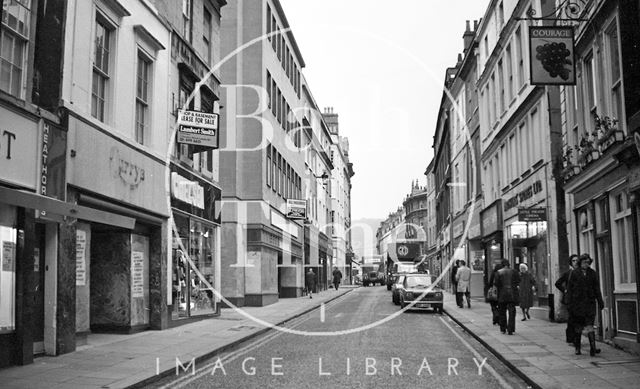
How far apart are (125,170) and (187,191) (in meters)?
4.41

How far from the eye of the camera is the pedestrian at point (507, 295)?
1572cm

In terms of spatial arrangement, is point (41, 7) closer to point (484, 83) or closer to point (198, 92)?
point (198, 92)

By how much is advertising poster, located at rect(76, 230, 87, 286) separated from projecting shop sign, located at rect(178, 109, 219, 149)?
5.27m

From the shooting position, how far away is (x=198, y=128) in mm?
18969

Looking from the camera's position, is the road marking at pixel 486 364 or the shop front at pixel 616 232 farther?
the shop front at pixel 616 232

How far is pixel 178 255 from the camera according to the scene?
18906 millimetres

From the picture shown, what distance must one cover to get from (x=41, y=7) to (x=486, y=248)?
24.9 metres

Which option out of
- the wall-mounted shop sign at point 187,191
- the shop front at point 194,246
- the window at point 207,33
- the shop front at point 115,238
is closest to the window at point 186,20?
the window at point 207,33

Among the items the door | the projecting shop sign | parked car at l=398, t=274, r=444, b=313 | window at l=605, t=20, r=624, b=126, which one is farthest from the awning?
parked car at l=398, t=274, r=444, b=313

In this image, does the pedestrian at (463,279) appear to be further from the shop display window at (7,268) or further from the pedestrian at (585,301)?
the shop display window at (7,268)

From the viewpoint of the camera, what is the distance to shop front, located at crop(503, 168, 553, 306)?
19894 millimetres

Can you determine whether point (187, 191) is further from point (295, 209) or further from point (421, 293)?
point (295, 209)

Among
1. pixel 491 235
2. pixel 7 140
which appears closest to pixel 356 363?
pixel 7 140

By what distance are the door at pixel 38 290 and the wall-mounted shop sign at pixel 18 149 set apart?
45.4 inches
